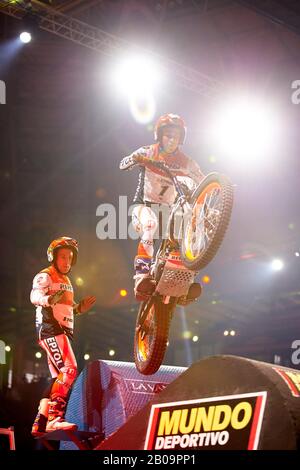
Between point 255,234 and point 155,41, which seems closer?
point 155,41

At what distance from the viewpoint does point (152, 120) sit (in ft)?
49.3

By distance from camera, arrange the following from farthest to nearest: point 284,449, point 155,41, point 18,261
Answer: point 18,261 < point 155,41 < point 284,449

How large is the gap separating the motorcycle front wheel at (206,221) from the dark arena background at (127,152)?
2.27m

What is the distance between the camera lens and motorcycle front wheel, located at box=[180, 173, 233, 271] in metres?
5.91

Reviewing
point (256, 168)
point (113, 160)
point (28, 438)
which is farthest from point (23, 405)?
point (256, 168)

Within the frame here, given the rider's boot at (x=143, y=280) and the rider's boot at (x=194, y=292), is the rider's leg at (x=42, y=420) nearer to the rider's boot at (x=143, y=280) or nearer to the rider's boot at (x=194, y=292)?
the rider's boot at (x=143, y=280)

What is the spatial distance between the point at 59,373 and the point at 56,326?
0.58 meters

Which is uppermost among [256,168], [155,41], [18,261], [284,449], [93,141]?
[155,41]

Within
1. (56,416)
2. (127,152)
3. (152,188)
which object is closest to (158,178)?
(152,188)

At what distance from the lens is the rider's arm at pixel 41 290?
758 cm

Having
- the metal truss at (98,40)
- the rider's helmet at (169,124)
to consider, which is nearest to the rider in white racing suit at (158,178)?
the rider's helmet at (169,124)

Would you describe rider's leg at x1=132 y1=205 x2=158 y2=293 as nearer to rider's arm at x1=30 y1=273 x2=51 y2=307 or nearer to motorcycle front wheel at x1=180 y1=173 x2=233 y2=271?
motorcycle front wheel at x1=180 y1=173 x2=233 y2=271
